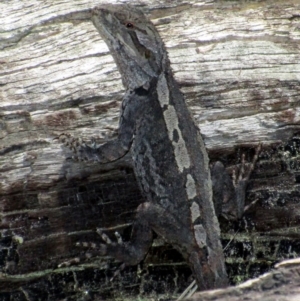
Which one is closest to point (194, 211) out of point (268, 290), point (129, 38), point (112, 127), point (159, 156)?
point (159, 156)

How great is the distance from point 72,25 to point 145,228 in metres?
2.03

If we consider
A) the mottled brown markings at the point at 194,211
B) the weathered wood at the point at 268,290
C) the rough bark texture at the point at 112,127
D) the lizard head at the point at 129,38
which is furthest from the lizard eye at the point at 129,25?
the weathered wood at the point at 268,290

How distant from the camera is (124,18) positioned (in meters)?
6.46

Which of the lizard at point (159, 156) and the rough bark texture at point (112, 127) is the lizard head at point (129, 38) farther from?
the rough bark texture at point (112, 127)

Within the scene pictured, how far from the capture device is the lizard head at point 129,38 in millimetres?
6383

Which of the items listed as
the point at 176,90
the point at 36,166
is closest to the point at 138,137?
the point at 176,90

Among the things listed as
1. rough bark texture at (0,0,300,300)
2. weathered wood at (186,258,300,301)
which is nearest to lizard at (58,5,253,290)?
rough bark texture at (0,0,300,300)

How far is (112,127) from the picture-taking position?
643 cm

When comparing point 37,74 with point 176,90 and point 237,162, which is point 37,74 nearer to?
point 176,90

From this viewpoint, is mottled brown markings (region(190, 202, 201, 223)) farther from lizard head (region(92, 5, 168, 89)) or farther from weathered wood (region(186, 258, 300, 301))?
weathered wood (region(186, 258, 300, 301))

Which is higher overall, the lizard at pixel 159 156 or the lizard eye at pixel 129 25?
the lizard eye at pixel 129 25

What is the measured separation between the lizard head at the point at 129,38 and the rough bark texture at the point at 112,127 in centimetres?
12

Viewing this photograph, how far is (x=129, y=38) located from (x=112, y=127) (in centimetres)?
88

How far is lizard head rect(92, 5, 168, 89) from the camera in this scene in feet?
20.9
